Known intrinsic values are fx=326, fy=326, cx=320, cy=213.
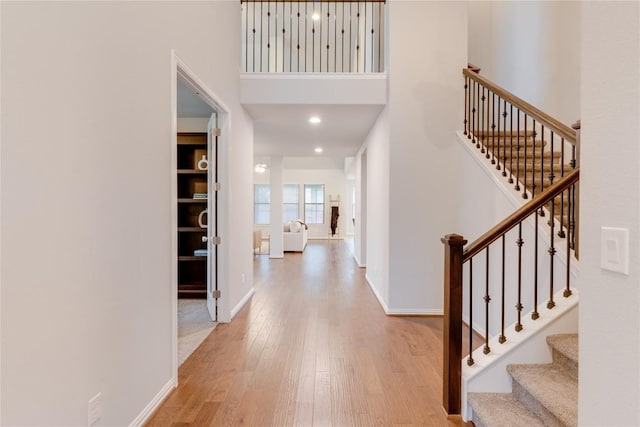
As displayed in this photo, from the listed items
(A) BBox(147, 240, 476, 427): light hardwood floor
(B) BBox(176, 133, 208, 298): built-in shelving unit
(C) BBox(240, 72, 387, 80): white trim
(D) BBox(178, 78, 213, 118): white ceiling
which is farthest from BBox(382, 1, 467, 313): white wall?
(B) BBox(176, 133, 208, 298): built-in shelving unit

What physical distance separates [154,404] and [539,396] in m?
2.15

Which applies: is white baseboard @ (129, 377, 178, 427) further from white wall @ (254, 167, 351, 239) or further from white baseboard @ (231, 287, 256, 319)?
white wall @ (254, 167, 351, 239)

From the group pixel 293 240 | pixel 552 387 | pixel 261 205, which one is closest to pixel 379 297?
pixel 552 387

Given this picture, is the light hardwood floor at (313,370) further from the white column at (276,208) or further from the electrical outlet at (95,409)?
the white column at (276,208)

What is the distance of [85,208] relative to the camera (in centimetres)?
141

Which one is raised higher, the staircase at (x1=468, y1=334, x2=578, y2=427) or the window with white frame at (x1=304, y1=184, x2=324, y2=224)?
the window with white frame at (x1=304, y1=184, x2=324, y2=224)

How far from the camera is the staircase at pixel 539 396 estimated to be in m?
1.58

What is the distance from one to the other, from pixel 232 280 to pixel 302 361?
1.33 m

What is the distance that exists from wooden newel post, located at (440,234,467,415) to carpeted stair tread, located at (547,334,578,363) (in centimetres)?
51

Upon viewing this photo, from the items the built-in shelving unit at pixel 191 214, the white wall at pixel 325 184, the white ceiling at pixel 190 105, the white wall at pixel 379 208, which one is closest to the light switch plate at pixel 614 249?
the white wall at pixel 379 208

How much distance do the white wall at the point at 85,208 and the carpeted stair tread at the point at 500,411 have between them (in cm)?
188

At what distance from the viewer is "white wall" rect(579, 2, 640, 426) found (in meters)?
0.83

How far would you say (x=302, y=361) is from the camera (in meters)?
2.60

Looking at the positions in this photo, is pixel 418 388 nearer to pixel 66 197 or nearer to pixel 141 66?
pixel 66 197
